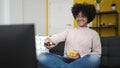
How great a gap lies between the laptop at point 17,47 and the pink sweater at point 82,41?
1409mm

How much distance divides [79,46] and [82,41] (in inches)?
2.3

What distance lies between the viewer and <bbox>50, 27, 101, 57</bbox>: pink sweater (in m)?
2.20

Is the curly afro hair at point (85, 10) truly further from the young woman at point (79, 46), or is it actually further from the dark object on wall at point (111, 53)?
the dark object on wall at point (111, 53)

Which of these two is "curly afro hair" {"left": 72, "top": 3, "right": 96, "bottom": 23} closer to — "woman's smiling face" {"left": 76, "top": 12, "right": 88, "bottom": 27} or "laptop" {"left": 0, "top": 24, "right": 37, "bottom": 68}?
"woman's smiling face" {"left": 76, "top": 12, "right": 88, "bottom": 27}

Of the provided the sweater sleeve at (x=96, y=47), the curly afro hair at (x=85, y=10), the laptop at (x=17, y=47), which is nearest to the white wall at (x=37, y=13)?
the curly afro hair at (x=85, y=10)

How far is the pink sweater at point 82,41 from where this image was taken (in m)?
2.20

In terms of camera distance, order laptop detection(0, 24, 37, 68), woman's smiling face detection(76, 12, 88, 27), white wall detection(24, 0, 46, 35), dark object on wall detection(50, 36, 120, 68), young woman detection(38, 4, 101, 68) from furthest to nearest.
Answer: white wall detection(24, 0, 46, 35)
dark object on wall detection(50, 36, 120, 68)
woman's smiling face detection(76, 12, 88, 27)
young woman detection(38, 4, 101, 68)
laptop detection(0, 24, 37, 68)

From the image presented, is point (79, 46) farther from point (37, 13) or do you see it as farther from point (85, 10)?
point (37, 13)

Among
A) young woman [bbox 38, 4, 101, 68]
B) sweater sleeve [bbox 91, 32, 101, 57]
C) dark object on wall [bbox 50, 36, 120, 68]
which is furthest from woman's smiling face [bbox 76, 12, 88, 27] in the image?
dark object on wall [bbox 50, 36, 120, 68]

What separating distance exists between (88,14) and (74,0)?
4.49 metres

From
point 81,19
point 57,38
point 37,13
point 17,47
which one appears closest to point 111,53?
point 81,19

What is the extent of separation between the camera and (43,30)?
286 inches

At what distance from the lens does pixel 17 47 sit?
0.73m

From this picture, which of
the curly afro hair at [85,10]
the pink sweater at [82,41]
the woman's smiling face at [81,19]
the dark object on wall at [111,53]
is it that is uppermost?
the curly afro hair at [85,10]
